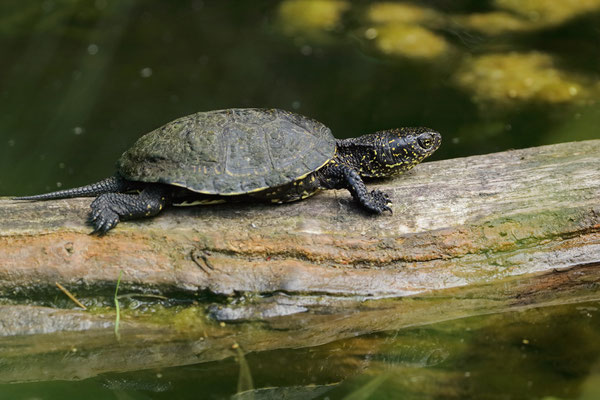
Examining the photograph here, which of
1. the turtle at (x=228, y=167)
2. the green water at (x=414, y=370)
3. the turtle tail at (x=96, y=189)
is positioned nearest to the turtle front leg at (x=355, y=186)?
the turtle at (x=228, y=167)

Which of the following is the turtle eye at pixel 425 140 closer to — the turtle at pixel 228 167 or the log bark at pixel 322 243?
the turtle at pixel 228 167

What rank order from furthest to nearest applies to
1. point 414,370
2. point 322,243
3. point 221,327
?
point 322,243
point 221,327
point 414,370

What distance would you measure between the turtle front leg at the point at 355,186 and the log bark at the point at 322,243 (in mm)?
72

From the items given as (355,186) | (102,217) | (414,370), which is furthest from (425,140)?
(102,217)

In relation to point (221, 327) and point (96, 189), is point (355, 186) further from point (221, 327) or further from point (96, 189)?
point (96, 189)

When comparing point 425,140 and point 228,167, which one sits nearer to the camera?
point 228,167

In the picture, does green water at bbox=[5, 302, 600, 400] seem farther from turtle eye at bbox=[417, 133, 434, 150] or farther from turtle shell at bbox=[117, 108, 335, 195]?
turtle eye at bbox=[417, 133, 434, 150]

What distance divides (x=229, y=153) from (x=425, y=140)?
1142 millimetres

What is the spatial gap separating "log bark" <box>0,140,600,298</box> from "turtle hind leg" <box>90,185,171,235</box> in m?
0.06

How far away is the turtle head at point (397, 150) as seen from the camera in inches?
133

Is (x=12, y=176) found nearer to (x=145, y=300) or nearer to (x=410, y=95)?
(x=145, y=300)

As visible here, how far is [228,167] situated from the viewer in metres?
3.02

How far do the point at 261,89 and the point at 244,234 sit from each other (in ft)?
9.73

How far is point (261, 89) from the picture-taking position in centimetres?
571
